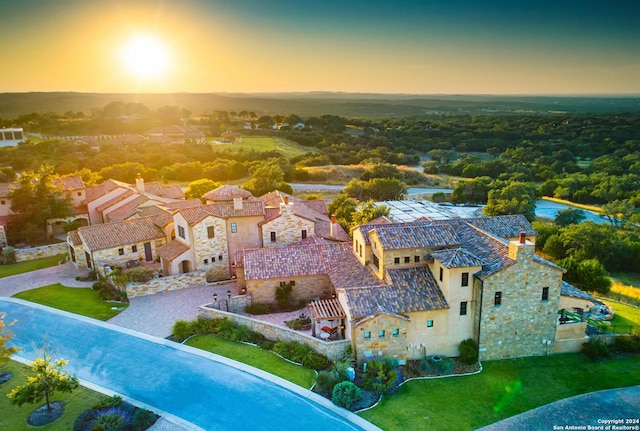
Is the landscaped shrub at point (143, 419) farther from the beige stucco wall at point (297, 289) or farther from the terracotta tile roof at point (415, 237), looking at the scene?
the terracotta tile roof at point (415, 237)

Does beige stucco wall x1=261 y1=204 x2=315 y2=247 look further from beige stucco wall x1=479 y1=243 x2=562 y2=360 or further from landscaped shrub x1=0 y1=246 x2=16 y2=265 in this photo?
landscaped shrub x1=0 y1=246 x2=16 y2=265

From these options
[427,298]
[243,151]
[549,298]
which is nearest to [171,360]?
[427,298]

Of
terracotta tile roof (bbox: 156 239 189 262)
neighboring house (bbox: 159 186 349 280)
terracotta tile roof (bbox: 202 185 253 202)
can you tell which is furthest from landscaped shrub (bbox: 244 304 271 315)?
terracotta tile roof (bbox: 202 185 253 202)

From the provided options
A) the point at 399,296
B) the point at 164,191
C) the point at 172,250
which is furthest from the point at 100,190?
the point at 399,296

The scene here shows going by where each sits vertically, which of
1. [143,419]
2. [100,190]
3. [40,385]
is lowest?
[143,419]

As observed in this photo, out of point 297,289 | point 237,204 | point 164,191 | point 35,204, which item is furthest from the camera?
point 164,191

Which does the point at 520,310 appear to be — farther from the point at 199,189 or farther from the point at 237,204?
the point at 199,189
